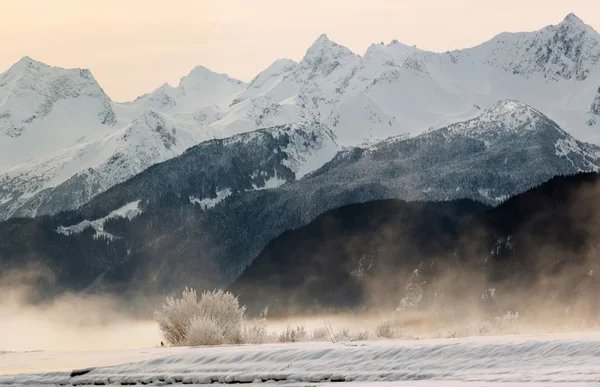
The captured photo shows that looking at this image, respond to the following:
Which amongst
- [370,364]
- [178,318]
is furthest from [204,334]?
[370,364]

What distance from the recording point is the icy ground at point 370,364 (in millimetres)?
30969

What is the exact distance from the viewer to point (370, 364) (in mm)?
34312

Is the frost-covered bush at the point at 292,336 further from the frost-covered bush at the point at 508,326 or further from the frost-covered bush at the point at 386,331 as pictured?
the frost-covered bush at the point at 508,326

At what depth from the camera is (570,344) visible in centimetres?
3253

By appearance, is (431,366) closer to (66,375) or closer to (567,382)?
(567,382)

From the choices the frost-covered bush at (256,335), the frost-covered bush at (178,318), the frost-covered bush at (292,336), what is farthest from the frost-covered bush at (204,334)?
the frost-covered bush at (178,318)

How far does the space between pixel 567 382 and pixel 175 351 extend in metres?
16.7

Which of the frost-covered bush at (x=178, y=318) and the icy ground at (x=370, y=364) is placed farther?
the frost-covered bush at (x=178, y=318)

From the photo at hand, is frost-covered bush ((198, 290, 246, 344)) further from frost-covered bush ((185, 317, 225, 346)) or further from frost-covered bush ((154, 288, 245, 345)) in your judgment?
frost-covered bush ((185, 317, 225, 346))

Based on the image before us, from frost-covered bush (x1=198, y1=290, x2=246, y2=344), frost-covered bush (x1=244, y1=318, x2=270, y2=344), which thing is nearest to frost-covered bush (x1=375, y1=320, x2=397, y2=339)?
frost-covered bush (x1=244, y1=318, x2=270, y2=344)

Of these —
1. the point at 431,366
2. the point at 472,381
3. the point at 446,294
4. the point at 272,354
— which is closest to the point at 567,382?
the point at 472,381

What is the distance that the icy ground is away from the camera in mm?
30969

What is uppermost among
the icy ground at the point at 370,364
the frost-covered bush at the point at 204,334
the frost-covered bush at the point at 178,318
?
the frost-covered bush at the point at 178,318

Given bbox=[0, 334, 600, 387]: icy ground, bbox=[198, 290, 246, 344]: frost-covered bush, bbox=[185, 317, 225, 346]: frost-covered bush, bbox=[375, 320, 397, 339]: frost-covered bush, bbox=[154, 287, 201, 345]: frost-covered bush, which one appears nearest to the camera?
bbox=[0, 334, 600, 387]: icy ground
